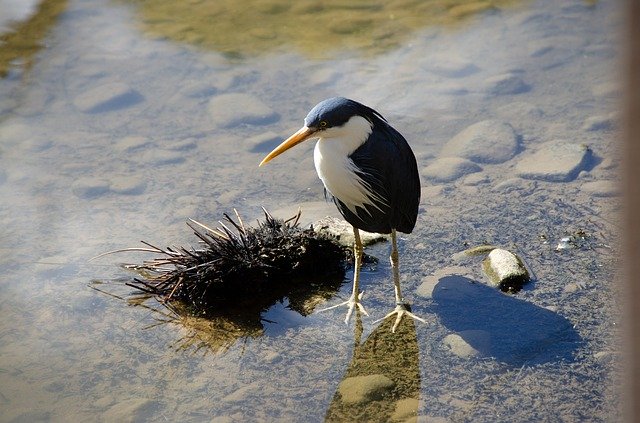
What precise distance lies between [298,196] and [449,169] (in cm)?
118

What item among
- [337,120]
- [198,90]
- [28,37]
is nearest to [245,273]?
[337,120]

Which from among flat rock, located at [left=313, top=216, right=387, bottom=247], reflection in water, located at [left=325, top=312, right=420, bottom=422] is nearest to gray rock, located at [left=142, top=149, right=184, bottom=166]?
flat rock, located at [left=313, top=216, right=387, bottom=247]

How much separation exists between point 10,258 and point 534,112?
14.2 ft

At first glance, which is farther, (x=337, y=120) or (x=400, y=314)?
(x=400, y=314)

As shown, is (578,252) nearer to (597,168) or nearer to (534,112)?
(597,168)

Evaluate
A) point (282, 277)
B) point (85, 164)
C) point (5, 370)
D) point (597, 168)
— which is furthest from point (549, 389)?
point (85, 164)

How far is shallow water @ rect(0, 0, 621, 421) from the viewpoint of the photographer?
388cm

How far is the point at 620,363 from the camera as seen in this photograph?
388 cm

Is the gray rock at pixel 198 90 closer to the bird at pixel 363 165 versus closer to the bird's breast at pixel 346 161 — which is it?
the bird at pixel 363 165

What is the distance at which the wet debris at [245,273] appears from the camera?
4.37 metres

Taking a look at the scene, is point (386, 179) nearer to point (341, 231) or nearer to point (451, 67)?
point (341, 231)

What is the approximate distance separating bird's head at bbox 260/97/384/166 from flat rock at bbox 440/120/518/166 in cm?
193

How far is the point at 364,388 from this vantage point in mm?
3803

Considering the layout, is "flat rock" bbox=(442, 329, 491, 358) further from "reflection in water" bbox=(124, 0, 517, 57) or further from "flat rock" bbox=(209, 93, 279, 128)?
"reflection in water" bbox=(124, 0, 517, 57)
